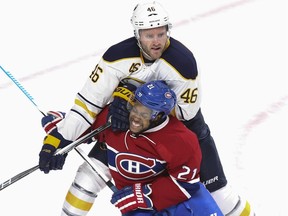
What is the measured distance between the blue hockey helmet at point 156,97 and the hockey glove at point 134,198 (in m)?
0.29

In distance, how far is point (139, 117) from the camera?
295 centimetres

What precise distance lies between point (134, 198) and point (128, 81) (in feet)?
1.60

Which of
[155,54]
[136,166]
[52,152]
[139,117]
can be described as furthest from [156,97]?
[52,152]

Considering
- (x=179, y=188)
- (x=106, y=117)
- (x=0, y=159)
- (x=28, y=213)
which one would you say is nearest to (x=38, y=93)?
(x=0, y=159)

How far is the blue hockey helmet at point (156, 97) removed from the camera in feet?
9.55

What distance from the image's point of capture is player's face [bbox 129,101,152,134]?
294 centimetres

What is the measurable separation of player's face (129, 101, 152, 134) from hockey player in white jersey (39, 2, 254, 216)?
8 cm

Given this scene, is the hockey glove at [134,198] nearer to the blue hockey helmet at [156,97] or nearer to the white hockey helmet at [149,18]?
the blue hockey helmet at [156,97]

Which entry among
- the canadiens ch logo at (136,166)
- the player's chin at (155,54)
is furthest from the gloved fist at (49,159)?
the player's chin at (155,54)

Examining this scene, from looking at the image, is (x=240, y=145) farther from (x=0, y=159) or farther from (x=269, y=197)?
(x=0, y=159)

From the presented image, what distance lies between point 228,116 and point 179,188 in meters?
1.43

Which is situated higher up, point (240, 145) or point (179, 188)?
Result: point (179, 188)

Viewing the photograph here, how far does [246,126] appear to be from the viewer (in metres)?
4.26

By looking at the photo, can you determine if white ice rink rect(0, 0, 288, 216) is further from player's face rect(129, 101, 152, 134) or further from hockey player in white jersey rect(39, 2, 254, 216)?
player's face rect(129, 101, 152, 134)
